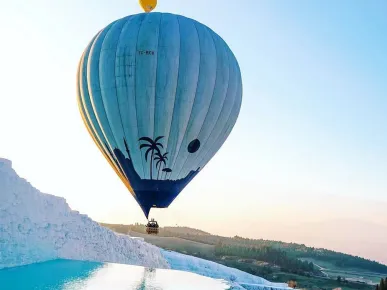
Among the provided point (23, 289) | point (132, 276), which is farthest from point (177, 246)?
point (23, 289)

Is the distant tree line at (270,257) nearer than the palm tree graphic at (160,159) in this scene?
No

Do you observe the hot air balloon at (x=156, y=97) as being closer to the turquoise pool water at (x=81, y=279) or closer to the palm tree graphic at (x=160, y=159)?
the palm tree graphic at (x=160, y=159)

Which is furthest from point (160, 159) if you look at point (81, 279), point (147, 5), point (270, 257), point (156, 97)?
point (270, 257)

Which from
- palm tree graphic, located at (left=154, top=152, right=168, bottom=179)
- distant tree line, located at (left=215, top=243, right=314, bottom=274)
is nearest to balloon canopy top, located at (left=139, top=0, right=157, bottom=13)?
palm tree graphic, located at (left=154, top=152, right=168, bottom=179)

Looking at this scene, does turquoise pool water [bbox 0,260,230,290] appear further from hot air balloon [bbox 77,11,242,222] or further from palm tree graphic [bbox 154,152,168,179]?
palm tree graphic [bbox 154,152,168,179]

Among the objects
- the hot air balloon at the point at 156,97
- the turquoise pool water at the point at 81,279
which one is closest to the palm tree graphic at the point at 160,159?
the hot air balloon at the point at 156,97

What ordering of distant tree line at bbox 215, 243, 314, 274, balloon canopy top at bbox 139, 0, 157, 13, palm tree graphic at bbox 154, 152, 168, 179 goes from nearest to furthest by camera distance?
palm tree graphic at bbox 154, 152, 168, 179 → balloon canopy top at bbox 139, 0, 157, 13 → distant tree line at bbox 215, 243, 314, 274

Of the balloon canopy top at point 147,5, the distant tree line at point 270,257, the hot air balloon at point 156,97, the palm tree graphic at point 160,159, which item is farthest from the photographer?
the distant tree line at point 270,257
